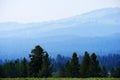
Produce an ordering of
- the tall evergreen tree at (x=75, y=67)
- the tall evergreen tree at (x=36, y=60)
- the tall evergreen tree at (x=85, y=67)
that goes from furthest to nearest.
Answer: the tall evergreen tree at (x=75, y=67) < the tall evergreen tree at (x=85, y=67) < the tall evergreen tree at (x=36, y=60)

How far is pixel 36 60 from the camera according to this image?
42719mm

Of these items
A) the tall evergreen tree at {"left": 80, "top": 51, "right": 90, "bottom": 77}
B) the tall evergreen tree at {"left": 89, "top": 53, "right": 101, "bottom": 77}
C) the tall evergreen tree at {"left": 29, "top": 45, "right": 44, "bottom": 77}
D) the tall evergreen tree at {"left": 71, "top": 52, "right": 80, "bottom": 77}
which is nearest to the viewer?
the tall evergreen tree at {"left": 29, "top": 45, "right": 44, "bottom": 77}

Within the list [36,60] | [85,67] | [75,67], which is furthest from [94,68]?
[36,60]

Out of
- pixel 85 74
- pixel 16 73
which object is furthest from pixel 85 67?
Answer: pixel 16 73

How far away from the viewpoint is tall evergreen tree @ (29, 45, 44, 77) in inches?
1655

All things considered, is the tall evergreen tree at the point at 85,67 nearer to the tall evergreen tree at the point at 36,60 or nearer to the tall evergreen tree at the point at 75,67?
the tall evergreen tree at the point at 75,67

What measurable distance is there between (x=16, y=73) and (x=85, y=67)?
21572mm

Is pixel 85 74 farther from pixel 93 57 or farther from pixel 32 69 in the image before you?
pixel 32 69

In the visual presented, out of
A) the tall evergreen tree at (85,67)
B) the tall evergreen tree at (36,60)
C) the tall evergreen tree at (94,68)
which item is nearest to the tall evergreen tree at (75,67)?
the tall evergreen tree at (85,67)

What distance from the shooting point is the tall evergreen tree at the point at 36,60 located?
42031 millimetres

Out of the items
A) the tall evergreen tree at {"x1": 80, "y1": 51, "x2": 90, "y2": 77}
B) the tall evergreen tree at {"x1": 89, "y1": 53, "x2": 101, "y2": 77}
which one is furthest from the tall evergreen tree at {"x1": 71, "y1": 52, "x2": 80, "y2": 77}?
the tall evergreen tree at {"x1": 89, "y1": 53, "x2": 101, "y2": 77}

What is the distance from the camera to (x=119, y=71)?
6656 centimetres

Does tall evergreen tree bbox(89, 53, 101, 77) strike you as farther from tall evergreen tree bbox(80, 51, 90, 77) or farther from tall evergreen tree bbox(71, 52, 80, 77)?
tall evergreen tree bbox(71, 52, 80, 77)

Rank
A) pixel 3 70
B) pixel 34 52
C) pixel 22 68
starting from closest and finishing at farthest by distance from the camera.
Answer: pixel 34 52
pixel 22 68
pixel 3 70
